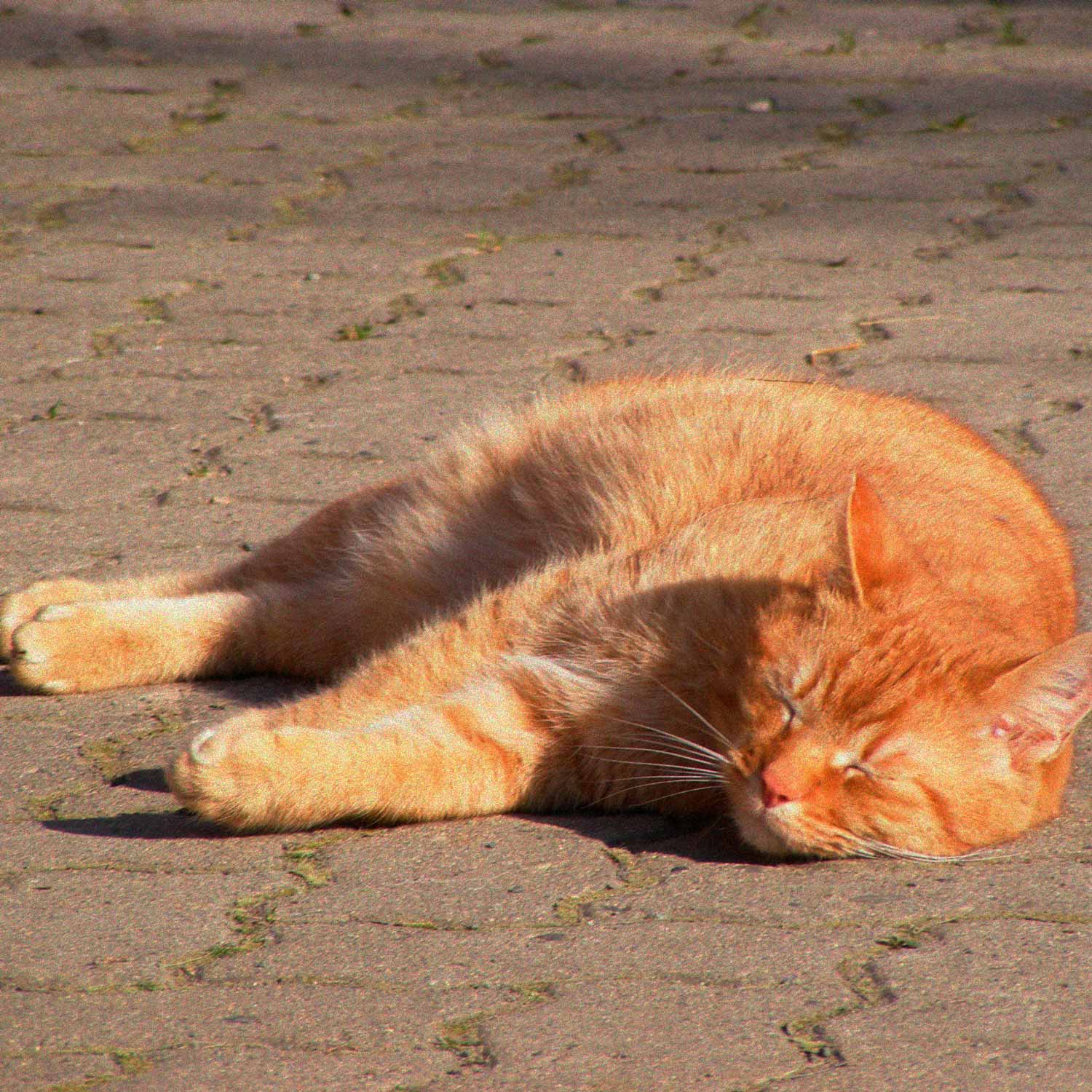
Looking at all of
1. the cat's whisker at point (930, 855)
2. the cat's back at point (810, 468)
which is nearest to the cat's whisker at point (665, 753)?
the cat's whisker at point (930, 855)

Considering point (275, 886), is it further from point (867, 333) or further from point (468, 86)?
point (468, 86)

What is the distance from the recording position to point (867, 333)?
4.99m

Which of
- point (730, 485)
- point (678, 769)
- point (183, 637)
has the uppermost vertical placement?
point (730, 485)

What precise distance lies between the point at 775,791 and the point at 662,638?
0.38m

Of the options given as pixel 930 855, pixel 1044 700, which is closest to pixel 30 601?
pixel 930 855

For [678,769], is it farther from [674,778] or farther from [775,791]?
[775,791]

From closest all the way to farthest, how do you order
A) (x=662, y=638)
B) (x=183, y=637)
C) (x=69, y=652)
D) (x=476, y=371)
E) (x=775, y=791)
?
(x=775, y=791) < (x=662, y=638) < (x=69, y=652) < (x=183, y=637) < (x=476, y=371)

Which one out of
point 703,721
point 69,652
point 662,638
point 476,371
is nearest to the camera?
point 703,721

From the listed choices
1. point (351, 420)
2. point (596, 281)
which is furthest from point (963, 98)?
point (351, 420)

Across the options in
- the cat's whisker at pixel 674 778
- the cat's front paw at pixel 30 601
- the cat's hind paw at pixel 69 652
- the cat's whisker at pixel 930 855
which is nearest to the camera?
the cat's whisker at pixel 930 855

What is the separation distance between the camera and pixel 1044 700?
8.04ft

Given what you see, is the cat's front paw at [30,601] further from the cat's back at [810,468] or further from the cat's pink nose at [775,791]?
the cat's pink nose at [775,791]

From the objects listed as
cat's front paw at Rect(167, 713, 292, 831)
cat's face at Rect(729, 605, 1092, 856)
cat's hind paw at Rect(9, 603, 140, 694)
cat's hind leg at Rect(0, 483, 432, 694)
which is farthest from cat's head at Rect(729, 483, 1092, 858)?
cat's hind paw at Rect(9, 603, 140, 694)

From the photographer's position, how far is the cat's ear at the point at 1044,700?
2.38m
